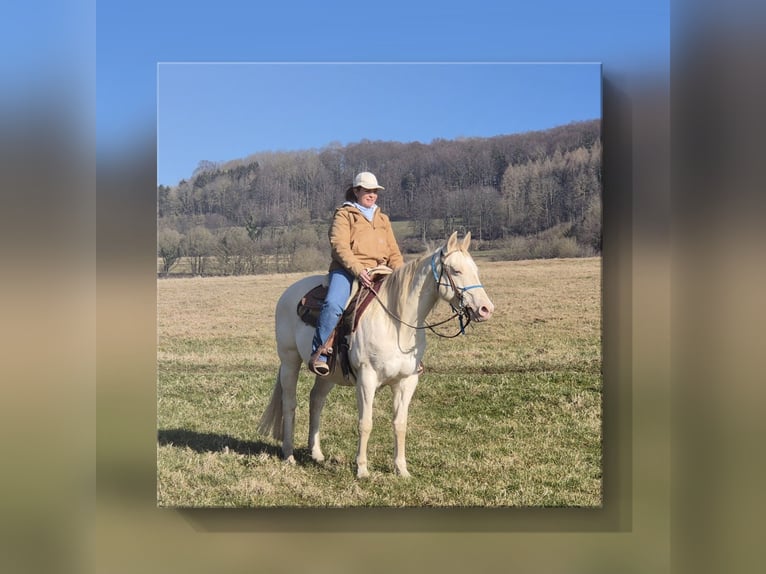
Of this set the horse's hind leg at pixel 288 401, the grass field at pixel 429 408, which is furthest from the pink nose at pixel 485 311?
the horse's hind leg at pixel 288 401

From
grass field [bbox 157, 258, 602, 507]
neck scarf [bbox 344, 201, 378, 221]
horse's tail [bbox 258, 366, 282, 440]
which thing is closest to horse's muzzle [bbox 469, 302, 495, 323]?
grass field [bbox 157, 258, 602, 507]

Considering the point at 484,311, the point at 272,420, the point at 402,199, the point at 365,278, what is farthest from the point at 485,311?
the point at 272,420

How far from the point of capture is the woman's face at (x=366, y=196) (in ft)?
14.2

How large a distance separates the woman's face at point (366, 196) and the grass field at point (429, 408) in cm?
53

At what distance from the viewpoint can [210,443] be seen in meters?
4.40

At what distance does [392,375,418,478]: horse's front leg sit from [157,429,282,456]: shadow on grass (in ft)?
2.13

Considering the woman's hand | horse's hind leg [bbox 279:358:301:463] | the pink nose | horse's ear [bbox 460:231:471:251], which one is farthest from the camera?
horse's hind leg [bbox 279:358:301:463]

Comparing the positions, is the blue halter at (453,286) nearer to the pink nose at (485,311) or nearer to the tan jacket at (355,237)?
the pink nose at (485,311)

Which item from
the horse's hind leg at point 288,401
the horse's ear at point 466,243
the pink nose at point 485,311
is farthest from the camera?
the horse's hind leg at point 288,401

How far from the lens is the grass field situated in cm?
429

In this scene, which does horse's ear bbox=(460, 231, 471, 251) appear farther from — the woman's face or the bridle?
the woman's face

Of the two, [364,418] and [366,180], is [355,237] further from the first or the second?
[364,418]

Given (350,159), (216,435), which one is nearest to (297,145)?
(350,159)

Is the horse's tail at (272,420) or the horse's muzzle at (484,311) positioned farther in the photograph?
the horse's tail at (272,420)
